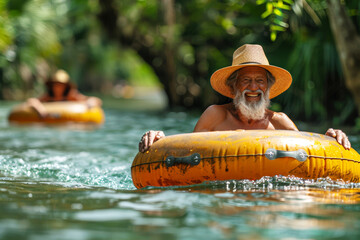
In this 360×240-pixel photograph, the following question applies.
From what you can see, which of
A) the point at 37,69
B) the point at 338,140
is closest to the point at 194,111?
the point at 37,69

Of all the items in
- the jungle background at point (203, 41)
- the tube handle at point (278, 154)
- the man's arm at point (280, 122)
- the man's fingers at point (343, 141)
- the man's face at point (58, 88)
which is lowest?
the tube handle at point (278, 154)

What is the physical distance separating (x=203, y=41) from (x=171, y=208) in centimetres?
1196

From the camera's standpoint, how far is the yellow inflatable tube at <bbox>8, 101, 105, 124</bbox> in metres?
11.0

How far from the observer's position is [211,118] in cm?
513

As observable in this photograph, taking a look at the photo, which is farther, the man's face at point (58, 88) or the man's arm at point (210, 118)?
the man's face at point (58, 88)

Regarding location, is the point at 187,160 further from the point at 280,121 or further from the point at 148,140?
the point at 280,121

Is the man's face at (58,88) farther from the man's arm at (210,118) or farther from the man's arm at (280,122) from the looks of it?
the man's arm at (280,122)

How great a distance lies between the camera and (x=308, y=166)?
4387 millimetres

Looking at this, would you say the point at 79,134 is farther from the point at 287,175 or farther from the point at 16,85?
the point at 16,85

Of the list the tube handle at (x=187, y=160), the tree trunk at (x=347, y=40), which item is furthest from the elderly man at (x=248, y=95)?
→ the tree trunk at (x=347, y=40)

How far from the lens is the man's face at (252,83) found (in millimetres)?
5129

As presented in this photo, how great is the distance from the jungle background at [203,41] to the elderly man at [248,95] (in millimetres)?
1087

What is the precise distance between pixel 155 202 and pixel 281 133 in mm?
1209

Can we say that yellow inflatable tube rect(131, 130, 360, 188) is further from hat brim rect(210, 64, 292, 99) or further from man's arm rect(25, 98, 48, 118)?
man's arm rect(25, 98, 48, 118)
